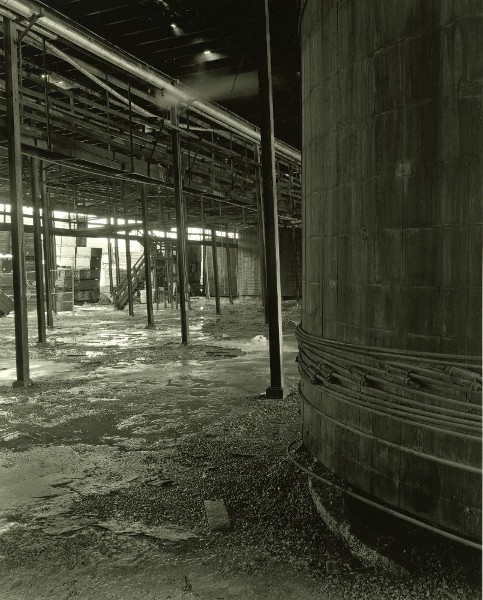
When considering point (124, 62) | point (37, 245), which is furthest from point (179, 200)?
point (37, 245)

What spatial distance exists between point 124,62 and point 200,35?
1.28m

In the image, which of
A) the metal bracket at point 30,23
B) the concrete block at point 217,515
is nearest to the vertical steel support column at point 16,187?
the metal bracket at point 30,23

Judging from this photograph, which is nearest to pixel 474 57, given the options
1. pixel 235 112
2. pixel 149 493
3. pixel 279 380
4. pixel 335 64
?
pixel 335 64

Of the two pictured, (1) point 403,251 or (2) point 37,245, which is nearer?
(1) point 403,251

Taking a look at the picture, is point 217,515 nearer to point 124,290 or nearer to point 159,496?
point 159,496

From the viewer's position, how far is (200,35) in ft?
26.7

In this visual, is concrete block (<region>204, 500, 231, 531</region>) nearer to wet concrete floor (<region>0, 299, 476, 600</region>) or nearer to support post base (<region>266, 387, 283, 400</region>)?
wet concrete floor (<region>0, 299, 476, 600</region>)

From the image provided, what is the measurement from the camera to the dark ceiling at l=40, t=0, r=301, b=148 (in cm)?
727

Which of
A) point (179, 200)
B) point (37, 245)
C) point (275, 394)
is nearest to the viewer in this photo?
point (275, 394)

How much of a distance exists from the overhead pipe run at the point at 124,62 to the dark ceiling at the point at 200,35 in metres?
0.32

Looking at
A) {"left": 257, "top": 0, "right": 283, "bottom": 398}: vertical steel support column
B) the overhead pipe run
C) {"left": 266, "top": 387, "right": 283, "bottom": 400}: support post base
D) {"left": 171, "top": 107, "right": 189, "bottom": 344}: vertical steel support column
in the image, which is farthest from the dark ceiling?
{"left": 266, "top": 387, "right": 283, "bottom": 400}: support post base

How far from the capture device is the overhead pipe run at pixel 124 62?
6.51 metres

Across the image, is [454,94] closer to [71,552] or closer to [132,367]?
[71,552]

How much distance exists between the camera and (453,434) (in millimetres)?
2635
